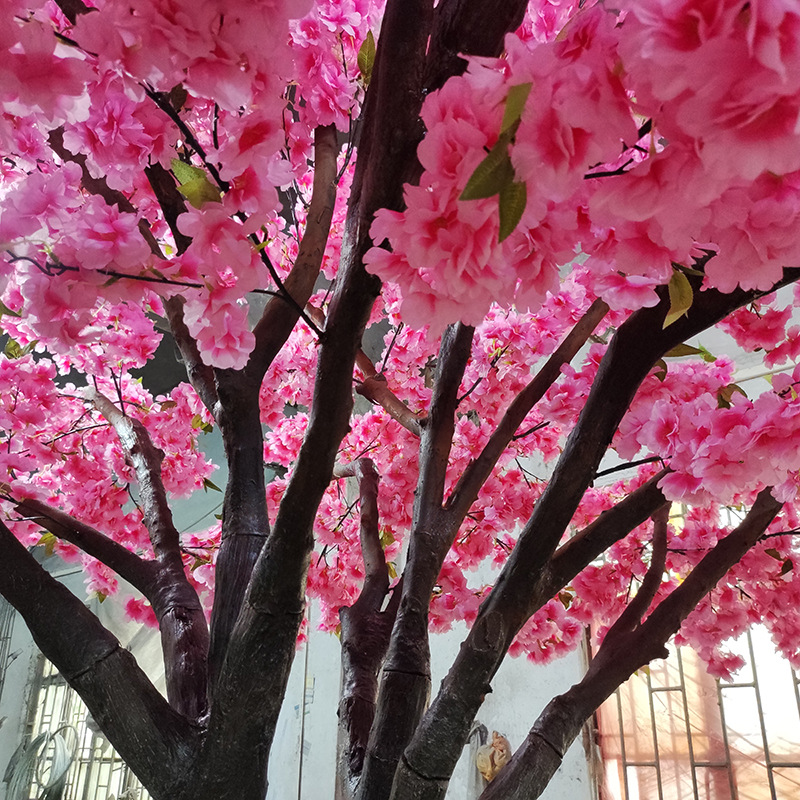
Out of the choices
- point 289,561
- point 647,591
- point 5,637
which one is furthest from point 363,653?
point 5,637

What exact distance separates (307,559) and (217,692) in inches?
8.3

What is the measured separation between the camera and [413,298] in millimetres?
497

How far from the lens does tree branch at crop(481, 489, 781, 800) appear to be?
1.02 meters

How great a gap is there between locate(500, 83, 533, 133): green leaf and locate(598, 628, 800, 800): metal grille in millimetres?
2243

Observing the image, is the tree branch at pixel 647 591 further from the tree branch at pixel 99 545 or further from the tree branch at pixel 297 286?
the tree branch at pixel 99 545

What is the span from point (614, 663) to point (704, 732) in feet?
4.35

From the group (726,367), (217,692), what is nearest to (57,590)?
(217,692)

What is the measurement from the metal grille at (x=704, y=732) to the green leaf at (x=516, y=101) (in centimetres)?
224

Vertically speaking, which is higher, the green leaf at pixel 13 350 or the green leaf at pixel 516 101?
the green leaf at pixel 13 350

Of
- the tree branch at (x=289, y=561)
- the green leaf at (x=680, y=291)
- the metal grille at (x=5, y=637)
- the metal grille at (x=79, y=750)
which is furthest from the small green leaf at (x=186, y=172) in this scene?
the metal grille at (x=5, y=637)

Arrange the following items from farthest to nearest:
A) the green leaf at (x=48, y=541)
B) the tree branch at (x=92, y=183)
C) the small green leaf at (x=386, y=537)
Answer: the small green leaf at (x=386, y=537) < the green leaf at (x=48, y=541) < the tree branch at (x=92, y=183)

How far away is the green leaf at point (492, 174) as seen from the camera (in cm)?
36

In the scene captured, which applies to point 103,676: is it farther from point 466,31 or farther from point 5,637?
point 5,637

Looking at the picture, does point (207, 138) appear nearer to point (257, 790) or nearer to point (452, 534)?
point (452, 534)
